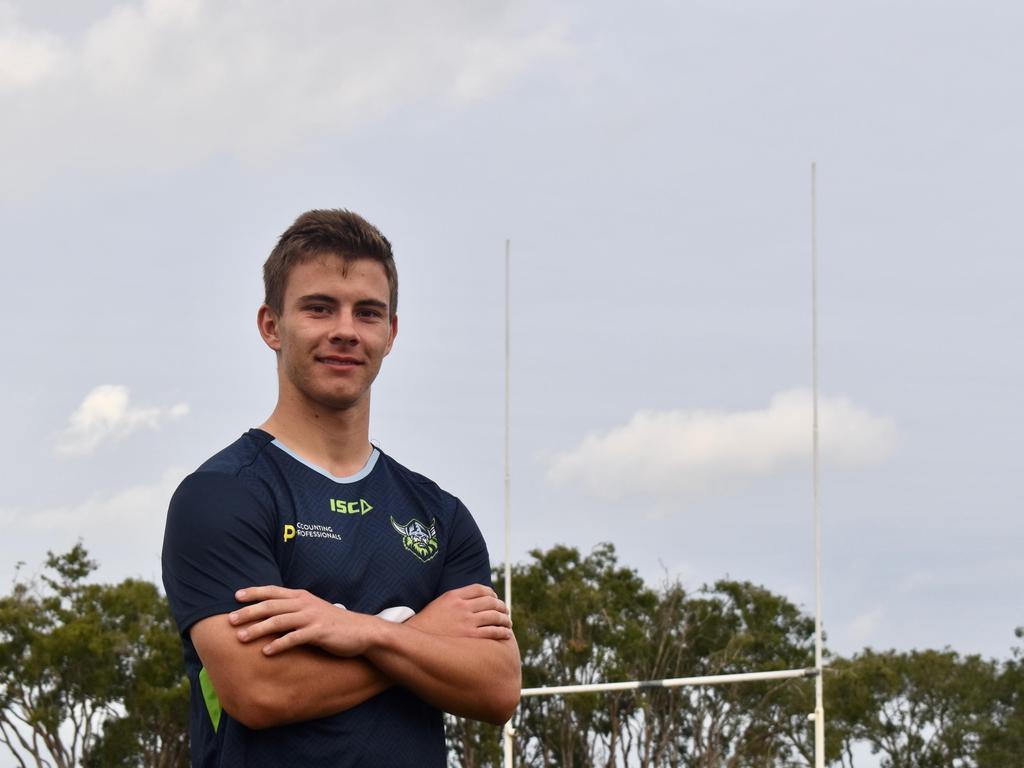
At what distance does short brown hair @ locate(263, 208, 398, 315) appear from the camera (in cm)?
290

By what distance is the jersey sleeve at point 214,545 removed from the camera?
8.86ft

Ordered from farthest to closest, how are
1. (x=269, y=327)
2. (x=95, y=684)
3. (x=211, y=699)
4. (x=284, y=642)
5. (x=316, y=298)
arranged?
(x=95, y=684), (x=269, y=327), (x=316, y=298), (x=211, y=699), (x=284, y=642)

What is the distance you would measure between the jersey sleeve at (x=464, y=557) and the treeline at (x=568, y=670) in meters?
25.4

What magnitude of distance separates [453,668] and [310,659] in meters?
0.29

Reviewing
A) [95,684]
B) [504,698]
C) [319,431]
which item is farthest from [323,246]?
[95,684]

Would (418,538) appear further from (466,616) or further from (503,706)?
(503,706)

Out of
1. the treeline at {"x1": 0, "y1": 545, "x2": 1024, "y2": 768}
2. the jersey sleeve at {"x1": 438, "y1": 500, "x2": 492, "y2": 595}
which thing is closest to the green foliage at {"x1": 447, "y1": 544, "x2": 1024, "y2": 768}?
the treeline at {"x1": 0, "y1": 545, "x2": 1024, "y2": 768}

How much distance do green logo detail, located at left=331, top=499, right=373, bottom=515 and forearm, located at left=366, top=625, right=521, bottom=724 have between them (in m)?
0.26

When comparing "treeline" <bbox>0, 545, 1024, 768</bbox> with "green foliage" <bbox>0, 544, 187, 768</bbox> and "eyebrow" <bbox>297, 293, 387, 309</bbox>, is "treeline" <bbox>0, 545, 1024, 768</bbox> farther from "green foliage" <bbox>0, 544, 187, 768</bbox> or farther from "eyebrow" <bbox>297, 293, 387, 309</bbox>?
"eyebrow" <bbox>297, 293, 387, 309</bbox>

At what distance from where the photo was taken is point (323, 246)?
2902mm

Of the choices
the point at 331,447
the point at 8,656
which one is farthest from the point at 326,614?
the point at 8,656

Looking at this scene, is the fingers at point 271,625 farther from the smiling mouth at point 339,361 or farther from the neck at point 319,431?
the smiling mouth at point 339,361

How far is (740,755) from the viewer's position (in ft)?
101

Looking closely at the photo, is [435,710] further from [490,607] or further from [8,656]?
[8,656]
